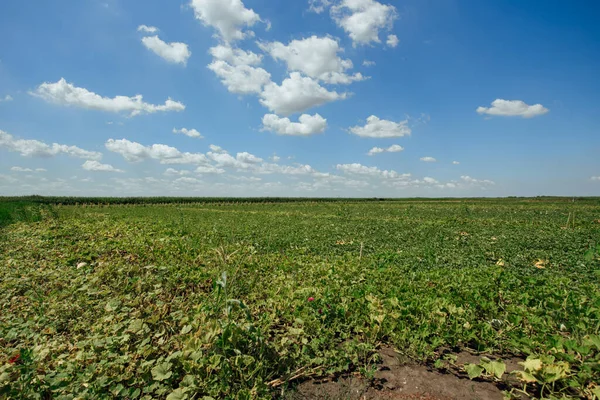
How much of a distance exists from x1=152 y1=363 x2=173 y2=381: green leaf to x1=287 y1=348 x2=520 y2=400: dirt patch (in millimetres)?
1176

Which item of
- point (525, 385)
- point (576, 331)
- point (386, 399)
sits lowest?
point (386, 399)

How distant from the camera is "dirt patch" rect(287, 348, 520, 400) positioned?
293 cm

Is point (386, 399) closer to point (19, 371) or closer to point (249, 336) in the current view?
point (249, 336)

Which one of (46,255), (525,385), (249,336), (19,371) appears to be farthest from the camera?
(46,255)

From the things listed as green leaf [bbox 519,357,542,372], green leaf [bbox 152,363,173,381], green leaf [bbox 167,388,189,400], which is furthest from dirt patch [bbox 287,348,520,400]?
green leaf [bbox 152,363,173,381]

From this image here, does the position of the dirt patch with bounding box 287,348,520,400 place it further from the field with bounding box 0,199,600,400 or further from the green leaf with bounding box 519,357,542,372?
the green leaf with bounding box 519,357,542,372

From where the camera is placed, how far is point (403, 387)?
3.06 meters

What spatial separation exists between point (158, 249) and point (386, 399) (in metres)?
7.25

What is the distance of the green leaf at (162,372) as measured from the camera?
9.39 feet

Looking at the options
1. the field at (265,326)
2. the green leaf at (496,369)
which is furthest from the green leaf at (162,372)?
the green leaf at (496,369)


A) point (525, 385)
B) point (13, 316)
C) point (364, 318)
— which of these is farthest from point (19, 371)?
point (525, 385)

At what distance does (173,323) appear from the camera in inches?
160

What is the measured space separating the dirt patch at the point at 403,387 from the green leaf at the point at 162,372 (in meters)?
1.18

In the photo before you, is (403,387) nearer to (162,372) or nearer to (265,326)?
(265,326)
